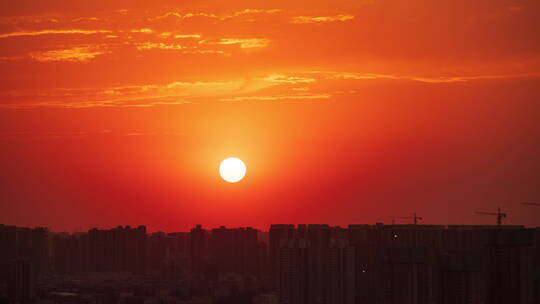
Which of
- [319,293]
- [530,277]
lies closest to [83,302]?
[319,293]


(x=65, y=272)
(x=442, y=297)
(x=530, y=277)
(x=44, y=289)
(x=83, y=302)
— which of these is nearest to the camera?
(x=442, y=297)

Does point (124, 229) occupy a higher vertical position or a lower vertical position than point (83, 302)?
higher

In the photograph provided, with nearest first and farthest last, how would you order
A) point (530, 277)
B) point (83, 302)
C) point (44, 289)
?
1. point (530, 277)
2. point (83, 302)
3. point (44, 289)

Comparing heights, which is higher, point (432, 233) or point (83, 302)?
point (432, 233)

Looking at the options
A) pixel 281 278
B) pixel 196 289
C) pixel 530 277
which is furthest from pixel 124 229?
pixel 530 277

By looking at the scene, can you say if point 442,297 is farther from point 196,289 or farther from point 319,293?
point 196,289

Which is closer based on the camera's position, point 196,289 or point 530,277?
point 530,277

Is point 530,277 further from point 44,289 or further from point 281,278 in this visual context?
point 44,289
